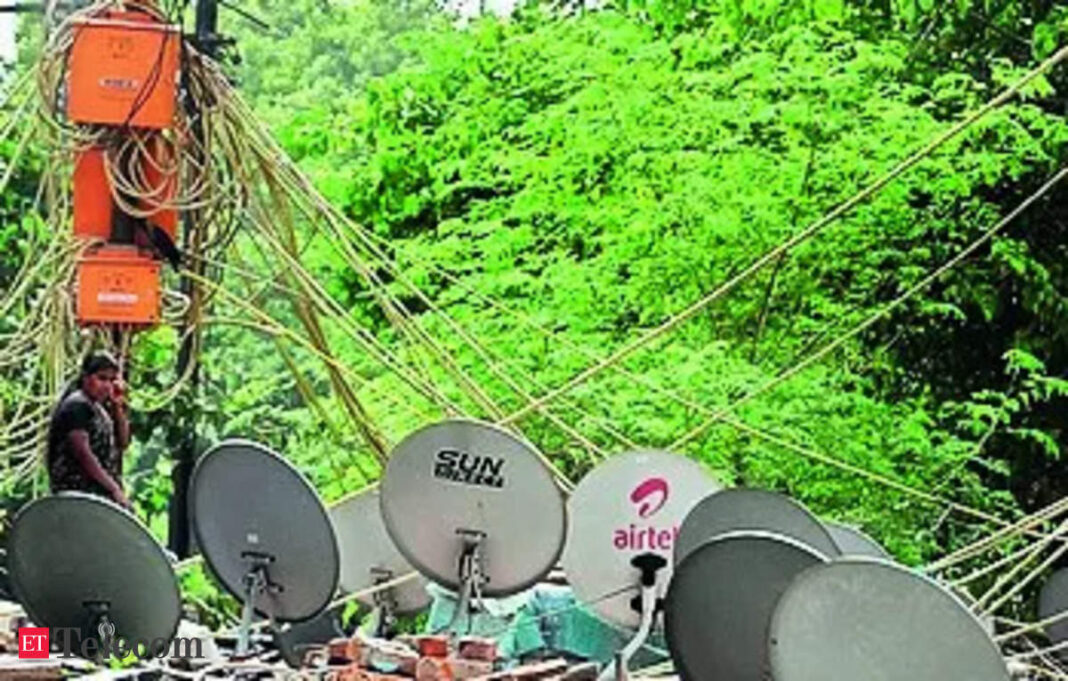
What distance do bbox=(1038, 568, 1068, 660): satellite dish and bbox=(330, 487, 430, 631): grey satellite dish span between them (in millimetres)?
2231

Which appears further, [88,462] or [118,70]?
[88,462]

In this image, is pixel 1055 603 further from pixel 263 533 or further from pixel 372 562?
Answer: pixel 263 533

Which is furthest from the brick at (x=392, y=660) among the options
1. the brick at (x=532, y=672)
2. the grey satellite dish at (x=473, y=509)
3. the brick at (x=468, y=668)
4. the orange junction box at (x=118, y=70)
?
the orange junction box at (x=118, y=70)

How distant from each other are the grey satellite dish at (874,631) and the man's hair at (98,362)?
4.15 metres

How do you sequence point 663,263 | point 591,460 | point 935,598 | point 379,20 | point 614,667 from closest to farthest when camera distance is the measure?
point 935,598 < point 614,667 < point 591,460 < point 663,263 < point 379,20

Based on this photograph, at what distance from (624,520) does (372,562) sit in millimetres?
1261

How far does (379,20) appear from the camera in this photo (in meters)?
29.2

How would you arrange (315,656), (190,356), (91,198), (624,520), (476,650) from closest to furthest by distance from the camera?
1. (476,650)
2. (315,656)
3. (624,520)
4. (91,198)
5. (190,356)

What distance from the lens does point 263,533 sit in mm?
6371

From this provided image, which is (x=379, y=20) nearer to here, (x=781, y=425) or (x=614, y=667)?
Result: (x=781, y=425)

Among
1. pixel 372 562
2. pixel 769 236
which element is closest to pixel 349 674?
pixel 372 562

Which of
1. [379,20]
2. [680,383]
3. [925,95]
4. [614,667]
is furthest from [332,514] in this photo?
[379,20]

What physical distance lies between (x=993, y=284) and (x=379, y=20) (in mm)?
17746

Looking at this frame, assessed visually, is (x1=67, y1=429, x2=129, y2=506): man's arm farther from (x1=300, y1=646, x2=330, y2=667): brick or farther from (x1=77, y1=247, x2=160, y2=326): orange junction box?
(x1=300, y1=646, x2=330, y2=667): brick
